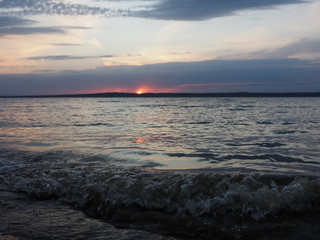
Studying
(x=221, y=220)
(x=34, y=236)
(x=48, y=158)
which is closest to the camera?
(x=34, y=236)

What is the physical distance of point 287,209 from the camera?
5.87 meters

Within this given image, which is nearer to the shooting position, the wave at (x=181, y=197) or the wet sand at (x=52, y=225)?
the wet sand at (x=52, y=225)

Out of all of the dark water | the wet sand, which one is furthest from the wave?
the wet sand

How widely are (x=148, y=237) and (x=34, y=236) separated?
181 centimetres

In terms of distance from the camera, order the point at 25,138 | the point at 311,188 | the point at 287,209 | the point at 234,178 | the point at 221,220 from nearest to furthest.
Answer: the point at 221,220
the point at 287,209
the point at 311,188
the point at 234,178
the point at 25,138

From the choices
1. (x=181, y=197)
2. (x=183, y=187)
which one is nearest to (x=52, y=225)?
(x=181, y=197)

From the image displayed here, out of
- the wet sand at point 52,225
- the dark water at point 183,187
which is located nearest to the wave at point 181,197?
the dark water at point 183,187

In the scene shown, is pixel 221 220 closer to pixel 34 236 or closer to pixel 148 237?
pixel 148 237

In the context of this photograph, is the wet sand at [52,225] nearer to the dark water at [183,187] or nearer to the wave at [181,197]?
the dark water at [183,187]

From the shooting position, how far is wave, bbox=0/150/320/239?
5.47 m

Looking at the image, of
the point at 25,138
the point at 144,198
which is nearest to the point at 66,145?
the point at 25,138

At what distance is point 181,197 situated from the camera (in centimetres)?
655

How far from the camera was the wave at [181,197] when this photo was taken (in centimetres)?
547

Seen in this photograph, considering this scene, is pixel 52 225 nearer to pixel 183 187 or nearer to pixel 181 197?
pixel 181 197
